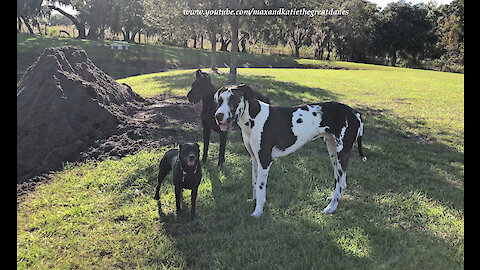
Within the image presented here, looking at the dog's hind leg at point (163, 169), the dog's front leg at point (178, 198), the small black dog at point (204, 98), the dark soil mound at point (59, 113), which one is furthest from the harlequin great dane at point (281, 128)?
the dark soil mound at point (59, 113)

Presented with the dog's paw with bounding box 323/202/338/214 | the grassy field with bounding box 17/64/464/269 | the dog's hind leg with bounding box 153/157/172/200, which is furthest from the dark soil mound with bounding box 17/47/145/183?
the dog's paw with bounding box 323/202/338/214

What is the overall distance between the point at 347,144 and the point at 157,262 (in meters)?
3.11

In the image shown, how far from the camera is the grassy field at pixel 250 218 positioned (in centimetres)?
383

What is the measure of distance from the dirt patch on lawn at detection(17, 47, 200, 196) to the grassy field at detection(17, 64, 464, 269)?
59cm

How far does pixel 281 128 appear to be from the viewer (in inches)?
179

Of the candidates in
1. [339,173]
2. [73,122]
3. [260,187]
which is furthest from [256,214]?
[73,122]

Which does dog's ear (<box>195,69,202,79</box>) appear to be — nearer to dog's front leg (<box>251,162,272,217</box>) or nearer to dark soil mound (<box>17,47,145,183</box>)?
dog's front leg (<box>251,162,272,217</box>)

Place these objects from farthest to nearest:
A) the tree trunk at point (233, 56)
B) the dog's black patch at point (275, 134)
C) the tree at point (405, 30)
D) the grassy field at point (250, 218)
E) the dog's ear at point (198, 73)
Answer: the tree at point (405, 30) < the tree trunk at point (233, 56) < the dog's ear at point (198, 73) < the dog's black patch at point (275, 134) < the grassy field at point (250, 218)

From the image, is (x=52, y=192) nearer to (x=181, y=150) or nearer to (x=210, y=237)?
(x=181, y=150)

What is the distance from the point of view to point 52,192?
544 centimetres

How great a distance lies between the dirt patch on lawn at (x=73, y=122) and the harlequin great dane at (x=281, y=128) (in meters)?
3.63

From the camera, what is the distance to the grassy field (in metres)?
3.83

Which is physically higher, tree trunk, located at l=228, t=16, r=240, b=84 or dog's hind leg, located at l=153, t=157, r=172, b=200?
tree trunk, located at l=228, t=16, r=240, b=84

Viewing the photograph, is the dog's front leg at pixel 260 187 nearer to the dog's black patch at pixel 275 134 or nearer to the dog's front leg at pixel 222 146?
the dog's black patch at pixel 275 134
